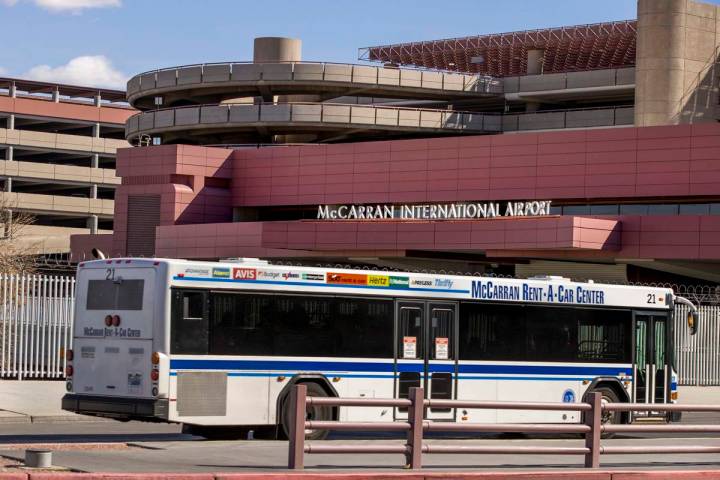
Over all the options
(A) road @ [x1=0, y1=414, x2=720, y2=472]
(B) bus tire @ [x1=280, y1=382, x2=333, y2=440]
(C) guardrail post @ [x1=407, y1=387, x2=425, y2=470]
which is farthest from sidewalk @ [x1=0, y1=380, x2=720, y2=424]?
(C) guardrail post @ [x1=407, y1=387, x2=425, y2=470]

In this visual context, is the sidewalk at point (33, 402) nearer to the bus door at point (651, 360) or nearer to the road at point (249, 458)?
the road at point (249, 458)

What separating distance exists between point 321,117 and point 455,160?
34.7ft

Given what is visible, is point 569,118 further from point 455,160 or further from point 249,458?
point 249,458

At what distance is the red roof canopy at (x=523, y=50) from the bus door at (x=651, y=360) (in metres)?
49.6

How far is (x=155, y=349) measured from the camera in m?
19.4

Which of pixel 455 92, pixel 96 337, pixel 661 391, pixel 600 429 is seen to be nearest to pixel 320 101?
pixel 455 92

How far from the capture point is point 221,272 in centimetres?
2011

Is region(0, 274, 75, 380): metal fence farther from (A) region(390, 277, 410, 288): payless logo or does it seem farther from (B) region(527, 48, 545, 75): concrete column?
(B) region(527, 48, 545, 75): concrete column

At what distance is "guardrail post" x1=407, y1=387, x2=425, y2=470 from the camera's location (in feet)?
48.9

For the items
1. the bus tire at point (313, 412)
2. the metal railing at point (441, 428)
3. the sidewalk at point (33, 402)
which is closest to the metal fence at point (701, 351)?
the sidewalk at point (33, 402)

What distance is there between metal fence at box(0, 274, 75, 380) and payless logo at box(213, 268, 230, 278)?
1154 centimetres

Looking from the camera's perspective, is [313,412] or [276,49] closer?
[313,412]

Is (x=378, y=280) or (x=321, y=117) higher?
(x=321, y=117)

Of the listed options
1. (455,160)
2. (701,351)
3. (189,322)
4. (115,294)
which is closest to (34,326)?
(115,294)
